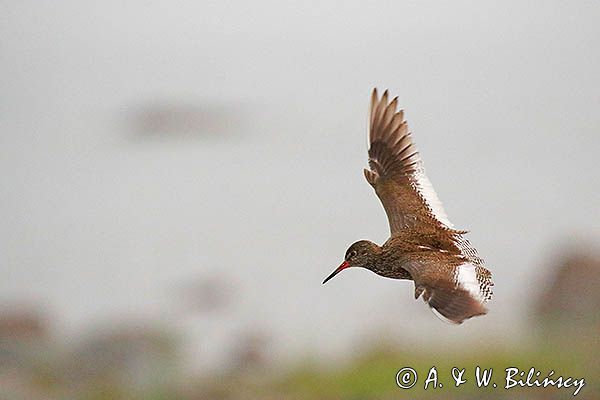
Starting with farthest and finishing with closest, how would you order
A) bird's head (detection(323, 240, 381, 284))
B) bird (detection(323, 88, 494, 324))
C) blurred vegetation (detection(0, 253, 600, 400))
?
blurred vegetation (detection(0, 253, 600, 400)) → bird's head (detection(323, 240, 381, 284)) → bird (detection(323, 88, 494, 324))

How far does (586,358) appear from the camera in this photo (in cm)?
194

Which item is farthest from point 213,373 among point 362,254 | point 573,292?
point 573,292

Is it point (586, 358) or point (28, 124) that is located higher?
point (28, 124)

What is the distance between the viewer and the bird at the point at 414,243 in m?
1.17

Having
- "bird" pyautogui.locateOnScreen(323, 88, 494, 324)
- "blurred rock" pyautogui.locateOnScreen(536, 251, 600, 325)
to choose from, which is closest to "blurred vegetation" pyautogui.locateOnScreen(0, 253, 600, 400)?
"blurred rock" pyautogui.locateOnScreen(536, 251, 600, 325)

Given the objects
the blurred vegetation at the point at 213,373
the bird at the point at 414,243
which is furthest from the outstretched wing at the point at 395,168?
the blurred vegetation at the point at 213,373

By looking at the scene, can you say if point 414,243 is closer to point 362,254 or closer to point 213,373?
point 362,254

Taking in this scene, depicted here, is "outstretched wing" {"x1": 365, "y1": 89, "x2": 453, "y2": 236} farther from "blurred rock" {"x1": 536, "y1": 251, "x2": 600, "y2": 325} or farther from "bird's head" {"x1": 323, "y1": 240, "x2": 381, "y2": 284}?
"blurred rock" {"x1": 536, "y1": 251, "x2": 600, "y2": 325}

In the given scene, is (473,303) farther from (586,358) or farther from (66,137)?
(66,137)

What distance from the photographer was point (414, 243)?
131 cm

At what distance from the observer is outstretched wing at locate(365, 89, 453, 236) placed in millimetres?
1377

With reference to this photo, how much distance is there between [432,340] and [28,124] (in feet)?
3.21

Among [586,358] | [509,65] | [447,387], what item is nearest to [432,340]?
[447,387]

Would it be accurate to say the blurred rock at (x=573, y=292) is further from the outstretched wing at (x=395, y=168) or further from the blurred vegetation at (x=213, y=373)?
the outstretched wing at (x=395, y=168)
